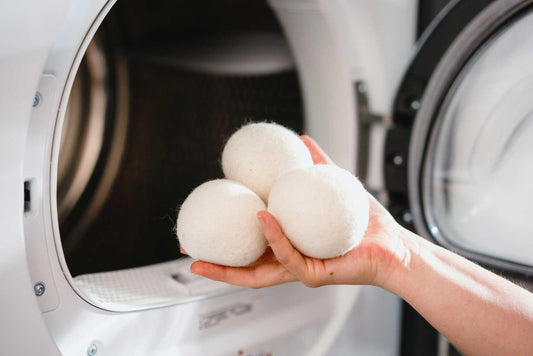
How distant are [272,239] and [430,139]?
21.7 inches

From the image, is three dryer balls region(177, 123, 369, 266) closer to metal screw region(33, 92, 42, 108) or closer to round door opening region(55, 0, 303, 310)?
metal screw region(33, 92, 42, 108)

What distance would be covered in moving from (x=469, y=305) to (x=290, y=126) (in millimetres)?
587

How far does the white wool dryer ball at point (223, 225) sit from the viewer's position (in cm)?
59

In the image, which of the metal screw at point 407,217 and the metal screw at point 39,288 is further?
the metal screw at point 407,217

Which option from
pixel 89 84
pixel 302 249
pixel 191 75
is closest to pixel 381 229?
pixel 302 249

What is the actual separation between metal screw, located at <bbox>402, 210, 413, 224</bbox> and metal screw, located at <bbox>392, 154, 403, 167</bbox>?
0.10 meters

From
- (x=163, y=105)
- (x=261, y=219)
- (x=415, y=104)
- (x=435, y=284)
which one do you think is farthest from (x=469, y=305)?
(x=163, y=105)

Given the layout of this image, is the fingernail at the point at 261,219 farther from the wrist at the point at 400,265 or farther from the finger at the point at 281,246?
the wrist at the point at 400,265

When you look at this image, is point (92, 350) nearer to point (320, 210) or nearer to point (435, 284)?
point (320, 210)

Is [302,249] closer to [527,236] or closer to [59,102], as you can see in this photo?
[59,102]

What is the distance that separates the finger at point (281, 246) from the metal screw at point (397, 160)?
0.48 m

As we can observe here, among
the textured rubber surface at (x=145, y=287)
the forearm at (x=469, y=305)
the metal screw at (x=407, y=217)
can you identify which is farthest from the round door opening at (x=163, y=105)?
the forearm at (x=469, y=305)

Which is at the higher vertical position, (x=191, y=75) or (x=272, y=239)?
(x=191, y=75)

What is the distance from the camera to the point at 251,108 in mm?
1082
